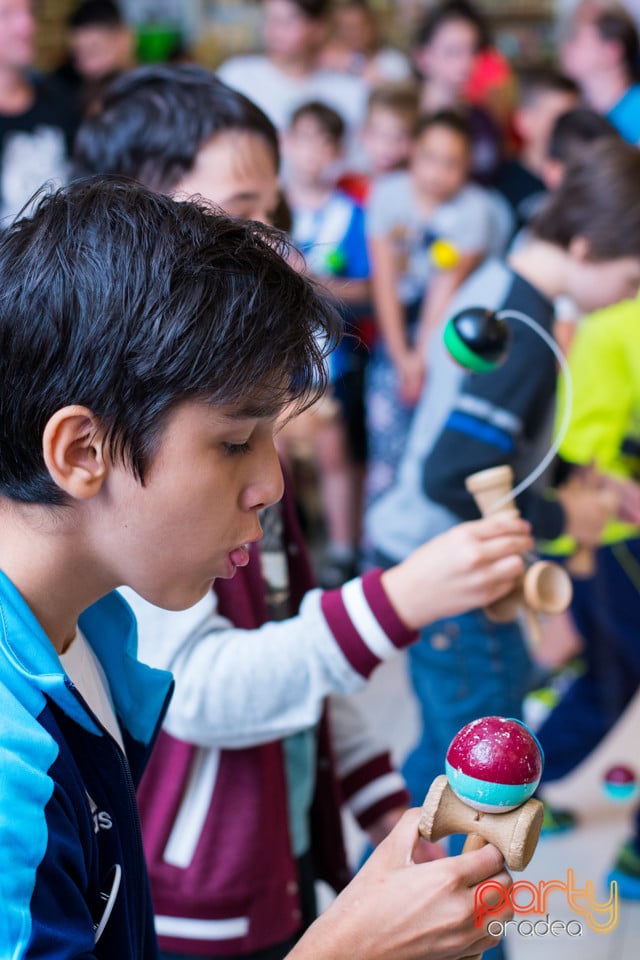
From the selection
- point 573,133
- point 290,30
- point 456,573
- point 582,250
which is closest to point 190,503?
point 456,573

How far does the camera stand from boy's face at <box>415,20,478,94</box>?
13.8 feet

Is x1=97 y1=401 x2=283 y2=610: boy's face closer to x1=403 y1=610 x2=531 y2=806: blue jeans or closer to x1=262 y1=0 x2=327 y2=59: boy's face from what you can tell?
x1=403 y1=610 x2=531 y2=806: blue jeans

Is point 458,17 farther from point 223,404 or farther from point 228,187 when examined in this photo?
point 223,404

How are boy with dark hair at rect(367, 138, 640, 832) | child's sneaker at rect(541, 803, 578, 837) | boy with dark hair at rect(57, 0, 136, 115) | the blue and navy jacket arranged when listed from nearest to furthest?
the blue and navy jacket
boy with dark hair at rect(367, 138, 640, 832)
child's sneaker at rect(541, 803, 578, 837)
boy with dark hair at rect(57, 0, 136, 115)

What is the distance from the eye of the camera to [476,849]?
78cm

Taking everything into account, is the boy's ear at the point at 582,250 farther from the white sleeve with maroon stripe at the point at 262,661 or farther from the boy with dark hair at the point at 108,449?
the boy with dark hair at the point at 108,449

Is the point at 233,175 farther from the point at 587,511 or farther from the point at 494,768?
the point at 587,511

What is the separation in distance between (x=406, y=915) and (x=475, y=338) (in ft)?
2.25

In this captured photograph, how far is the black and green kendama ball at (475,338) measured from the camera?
1233 mm

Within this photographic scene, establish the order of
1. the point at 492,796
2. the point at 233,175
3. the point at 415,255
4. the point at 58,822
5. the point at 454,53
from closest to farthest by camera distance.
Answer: the point at 58,822 → the point at 492,796 → the point at 233,175 → the point at 415,255 → the point at 454,53

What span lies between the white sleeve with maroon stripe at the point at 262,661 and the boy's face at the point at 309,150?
275cm

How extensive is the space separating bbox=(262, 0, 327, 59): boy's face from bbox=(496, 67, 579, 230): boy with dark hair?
795mm

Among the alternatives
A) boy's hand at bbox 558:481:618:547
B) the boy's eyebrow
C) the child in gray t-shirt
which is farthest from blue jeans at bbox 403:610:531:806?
the child in gray t-shirt

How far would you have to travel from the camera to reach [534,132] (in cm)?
382
